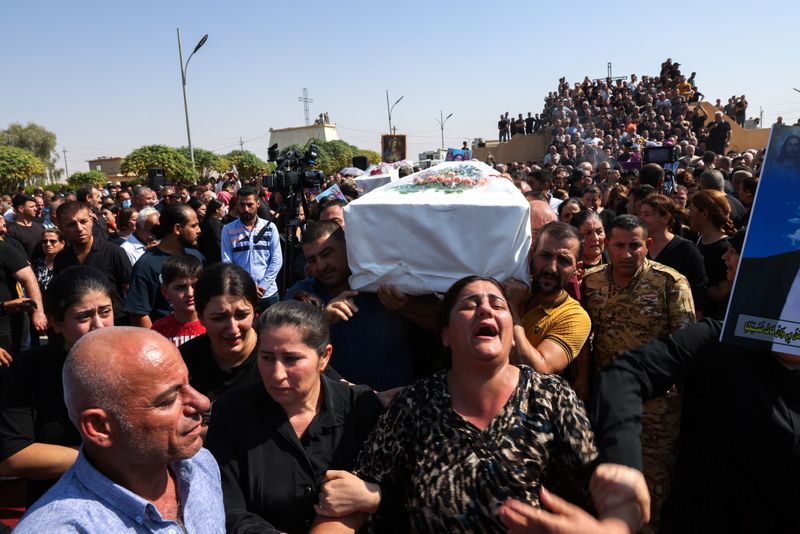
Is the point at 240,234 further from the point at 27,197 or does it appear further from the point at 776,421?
the point at 776,421

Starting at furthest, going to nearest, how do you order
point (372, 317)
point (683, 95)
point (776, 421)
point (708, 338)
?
point (683, 95), point (372, 317), point (708, 338), point (776, 421)

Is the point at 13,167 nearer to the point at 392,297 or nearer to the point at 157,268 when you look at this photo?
the point at 157,268

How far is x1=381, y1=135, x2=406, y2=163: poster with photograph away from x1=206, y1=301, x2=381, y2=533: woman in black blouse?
1484 cm

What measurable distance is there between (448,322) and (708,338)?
1.01 m

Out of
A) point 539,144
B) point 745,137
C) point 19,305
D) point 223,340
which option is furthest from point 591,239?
point 745,137

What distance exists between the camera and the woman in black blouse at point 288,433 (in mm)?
2035

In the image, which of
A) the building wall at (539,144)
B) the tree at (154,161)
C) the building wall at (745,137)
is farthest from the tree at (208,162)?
the building wall at (745,137)

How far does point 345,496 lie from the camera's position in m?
1.97

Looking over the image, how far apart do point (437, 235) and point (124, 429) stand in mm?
1472

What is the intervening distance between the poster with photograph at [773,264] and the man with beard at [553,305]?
75 cm

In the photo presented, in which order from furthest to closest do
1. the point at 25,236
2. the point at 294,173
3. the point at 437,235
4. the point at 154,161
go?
the point at 154,161 → the point at 25,236 → the point at 294,173 → the point at 437,235

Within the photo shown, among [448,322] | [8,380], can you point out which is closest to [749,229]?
[448,322]

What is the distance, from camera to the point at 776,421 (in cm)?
210

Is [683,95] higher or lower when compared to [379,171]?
higher
